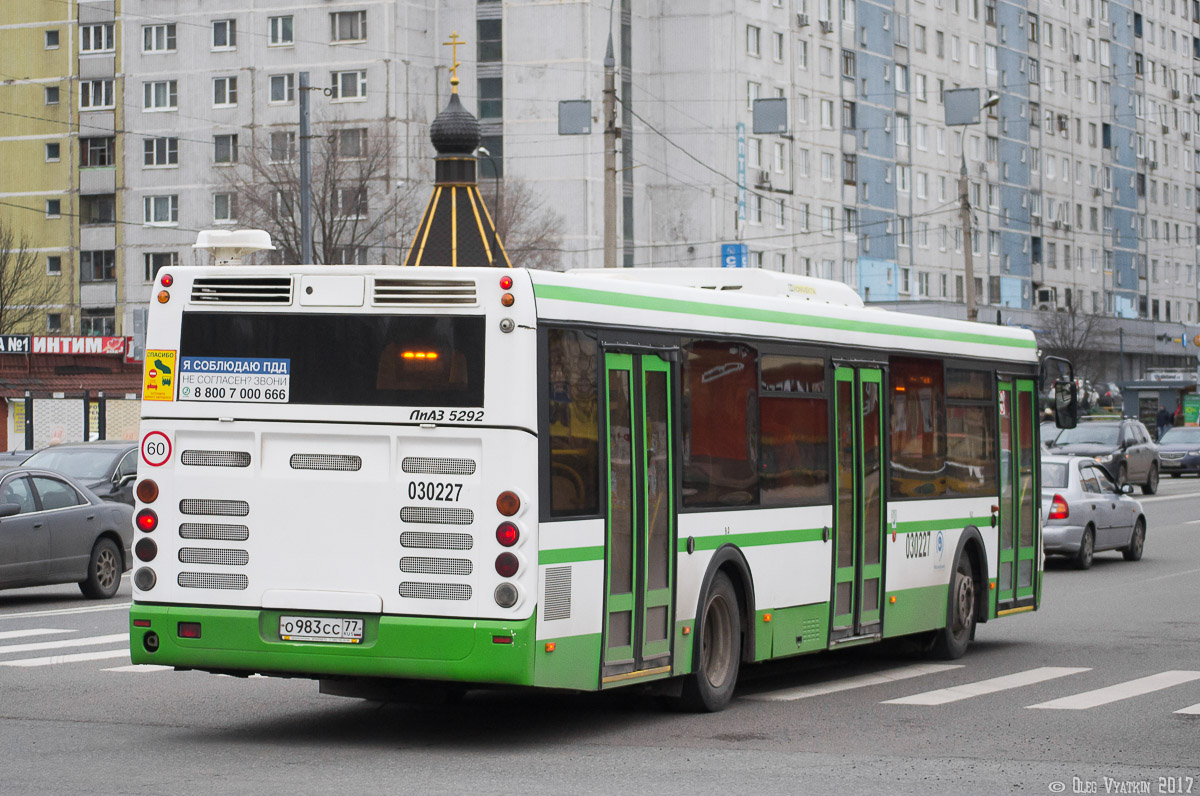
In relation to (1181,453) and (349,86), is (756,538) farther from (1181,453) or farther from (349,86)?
(349,86)

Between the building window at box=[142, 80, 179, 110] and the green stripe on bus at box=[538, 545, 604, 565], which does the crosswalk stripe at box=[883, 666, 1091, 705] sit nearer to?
the green stripe on bus at box=[538, 545, 604, 565]

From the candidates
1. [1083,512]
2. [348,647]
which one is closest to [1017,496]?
[348,647]

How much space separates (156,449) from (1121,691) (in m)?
6.69

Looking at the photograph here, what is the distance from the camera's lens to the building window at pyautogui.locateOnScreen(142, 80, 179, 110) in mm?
87250

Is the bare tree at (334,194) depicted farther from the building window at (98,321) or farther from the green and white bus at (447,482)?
the green and white bus at (447,482)

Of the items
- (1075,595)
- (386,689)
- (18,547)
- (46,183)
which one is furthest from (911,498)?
(46,183)

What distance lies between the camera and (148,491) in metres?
10.4

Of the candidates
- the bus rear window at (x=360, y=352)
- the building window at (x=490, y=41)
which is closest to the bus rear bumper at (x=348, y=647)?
the bus rear window at (x=360, y=352)

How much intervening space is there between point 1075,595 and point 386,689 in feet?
42.7

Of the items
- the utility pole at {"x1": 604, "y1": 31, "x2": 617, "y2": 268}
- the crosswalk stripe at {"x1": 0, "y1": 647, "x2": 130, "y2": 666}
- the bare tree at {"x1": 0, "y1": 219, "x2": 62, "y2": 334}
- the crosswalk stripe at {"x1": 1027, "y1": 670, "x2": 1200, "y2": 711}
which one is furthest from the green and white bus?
the bare tree at {"x1": 0, "y1": 219, "x2": 62, "y2": 334}

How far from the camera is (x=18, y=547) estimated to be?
63.4 feet

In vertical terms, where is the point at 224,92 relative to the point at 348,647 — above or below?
above

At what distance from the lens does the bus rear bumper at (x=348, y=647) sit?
9625mm

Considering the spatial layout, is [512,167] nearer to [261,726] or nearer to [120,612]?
[120,612]
